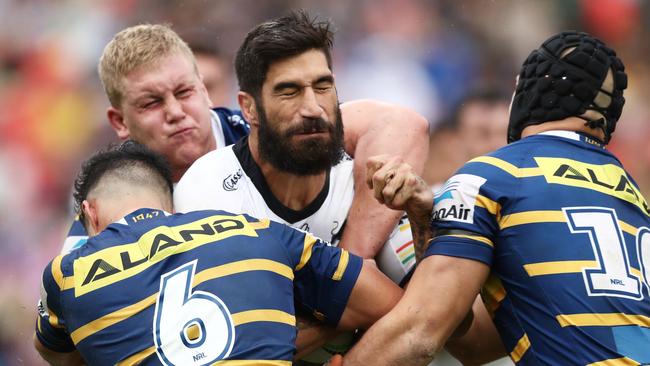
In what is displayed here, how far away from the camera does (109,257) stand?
10.9 feet

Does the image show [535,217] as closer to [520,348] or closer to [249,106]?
[520,348]

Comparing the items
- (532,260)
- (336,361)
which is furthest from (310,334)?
(532,260)

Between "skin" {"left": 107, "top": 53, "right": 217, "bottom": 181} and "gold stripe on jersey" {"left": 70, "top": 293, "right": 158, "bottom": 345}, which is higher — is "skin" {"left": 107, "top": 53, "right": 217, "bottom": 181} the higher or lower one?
the higher one

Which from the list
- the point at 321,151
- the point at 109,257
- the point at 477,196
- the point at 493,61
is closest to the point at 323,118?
the point at 321,151

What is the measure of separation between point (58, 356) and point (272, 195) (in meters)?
1.07

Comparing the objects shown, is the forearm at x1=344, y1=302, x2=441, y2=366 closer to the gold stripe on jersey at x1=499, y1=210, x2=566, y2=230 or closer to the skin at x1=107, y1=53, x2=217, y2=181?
the gold stripe on jersey at x1=499, y1=210, x2=566, y2=230

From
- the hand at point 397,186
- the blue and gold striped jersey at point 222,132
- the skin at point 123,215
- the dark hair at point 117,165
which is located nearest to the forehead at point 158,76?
the blue and gold striped jersey at point 222,132

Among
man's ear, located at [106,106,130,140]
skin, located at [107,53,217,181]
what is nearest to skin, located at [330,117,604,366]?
skin, located at [107,53,217,181]

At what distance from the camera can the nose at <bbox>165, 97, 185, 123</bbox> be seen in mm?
4656

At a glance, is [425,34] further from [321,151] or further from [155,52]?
[321,151]

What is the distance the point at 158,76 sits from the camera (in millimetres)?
4703

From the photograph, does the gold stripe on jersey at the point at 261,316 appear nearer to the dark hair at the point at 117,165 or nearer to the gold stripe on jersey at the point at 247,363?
the gold stripe on jersey at the point at 247,363

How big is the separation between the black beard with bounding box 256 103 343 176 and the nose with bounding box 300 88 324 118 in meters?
0.02

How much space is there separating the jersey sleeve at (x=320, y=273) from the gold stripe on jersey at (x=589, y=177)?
2.53 ft
